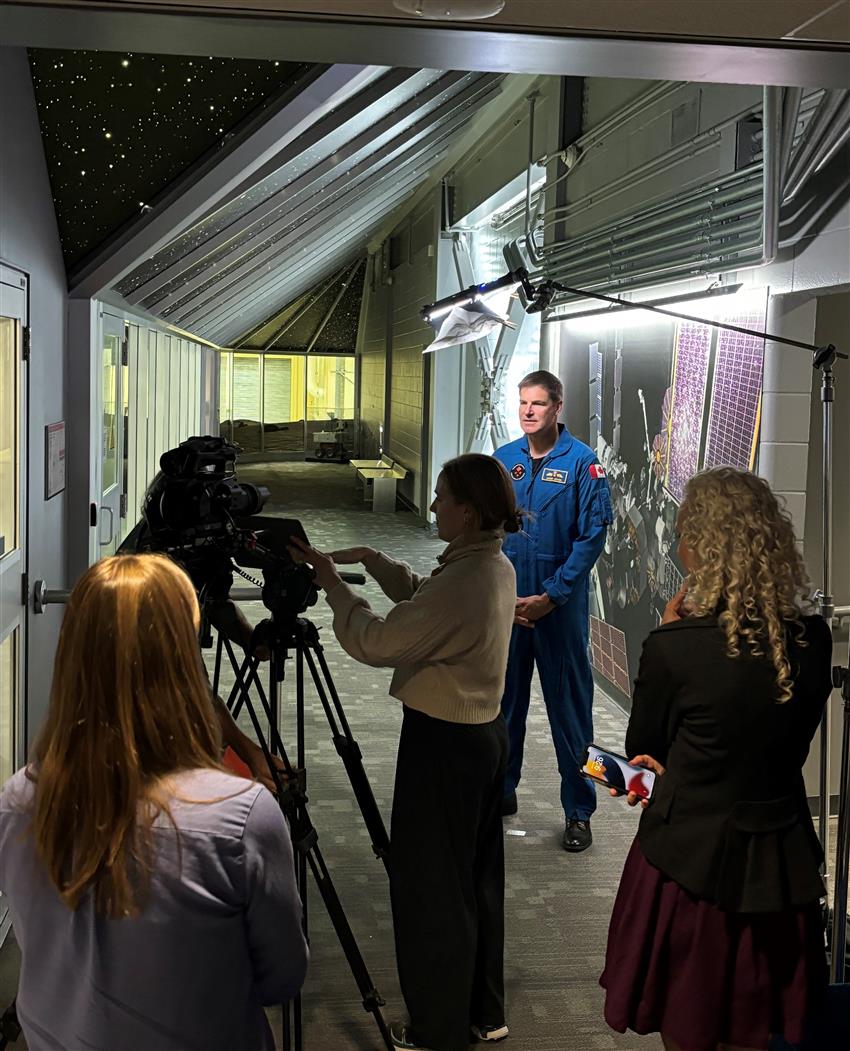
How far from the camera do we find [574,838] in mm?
3916

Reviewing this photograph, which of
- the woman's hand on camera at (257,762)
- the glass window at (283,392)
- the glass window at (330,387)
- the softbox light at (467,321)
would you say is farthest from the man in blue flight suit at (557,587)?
the glass window at (283,392)

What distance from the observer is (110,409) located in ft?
17.4

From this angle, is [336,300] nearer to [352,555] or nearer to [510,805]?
[510,805]

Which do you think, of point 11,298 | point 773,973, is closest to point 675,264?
point 11,298

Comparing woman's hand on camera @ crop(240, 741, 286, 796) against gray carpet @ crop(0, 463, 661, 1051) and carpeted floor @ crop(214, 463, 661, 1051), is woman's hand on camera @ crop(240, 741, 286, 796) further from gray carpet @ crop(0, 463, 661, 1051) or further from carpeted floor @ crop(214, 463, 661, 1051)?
carpeted floor @ crop(214, 463, 661, 1051)

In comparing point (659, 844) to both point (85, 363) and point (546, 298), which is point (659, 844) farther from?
point (85, 363)

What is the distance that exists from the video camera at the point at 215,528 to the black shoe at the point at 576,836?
6.60 ft

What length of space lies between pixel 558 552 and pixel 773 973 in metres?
2.14

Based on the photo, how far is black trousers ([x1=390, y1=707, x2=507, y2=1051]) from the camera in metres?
2.51

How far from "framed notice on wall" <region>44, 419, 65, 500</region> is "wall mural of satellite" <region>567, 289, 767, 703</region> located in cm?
249

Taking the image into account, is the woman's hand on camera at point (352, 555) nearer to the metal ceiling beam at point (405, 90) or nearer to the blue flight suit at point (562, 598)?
the blue flight suit at point (562, 598)

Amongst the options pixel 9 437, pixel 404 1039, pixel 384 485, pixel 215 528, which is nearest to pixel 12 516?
pixel 9 437

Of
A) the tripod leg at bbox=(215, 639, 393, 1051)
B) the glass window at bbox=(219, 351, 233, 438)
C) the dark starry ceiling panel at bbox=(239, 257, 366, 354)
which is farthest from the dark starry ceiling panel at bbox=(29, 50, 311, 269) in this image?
the glass window at bbox=(219, 351, 233, 438)

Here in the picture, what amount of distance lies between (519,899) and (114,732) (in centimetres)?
251
